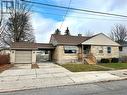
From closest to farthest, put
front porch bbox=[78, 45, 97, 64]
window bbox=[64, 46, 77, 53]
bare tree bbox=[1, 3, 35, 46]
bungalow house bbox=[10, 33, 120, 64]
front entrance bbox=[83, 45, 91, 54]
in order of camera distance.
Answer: bungalow house bbox=[10, 33, 120, 64], front porch bbox=[78, 45, 97, 64], window bbox=[64, 46, 77, 53], front entrance bbox=[83, 45, 91, 54], bare tree bbox=[1, 3, 35, 46]

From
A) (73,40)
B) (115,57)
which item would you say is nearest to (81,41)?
(73,40)

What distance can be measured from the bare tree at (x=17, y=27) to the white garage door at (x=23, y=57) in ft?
45.3

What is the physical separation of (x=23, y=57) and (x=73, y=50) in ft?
27.5

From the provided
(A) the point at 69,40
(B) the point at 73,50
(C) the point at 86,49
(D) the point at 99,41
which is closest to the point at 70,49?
(B) the point at 73,50

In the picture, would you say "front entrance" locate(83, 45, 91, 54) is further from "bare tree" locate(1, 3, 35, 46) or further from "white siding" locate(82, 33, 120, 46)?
"bare tree" locate(1, 3, 35, 46)

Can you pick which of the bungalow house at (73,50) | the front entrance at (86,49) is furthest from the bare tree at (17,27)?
the front entrance at (86,49)

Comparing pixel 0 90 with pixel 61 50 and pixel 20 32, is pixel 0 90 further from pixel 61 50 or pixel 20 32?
pixel 20 32

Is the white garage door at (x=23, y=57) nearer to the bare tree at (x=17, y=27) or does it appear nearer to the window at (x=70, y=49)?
the window at (x=70, y=49)

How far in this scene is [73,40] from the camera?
36281 mm

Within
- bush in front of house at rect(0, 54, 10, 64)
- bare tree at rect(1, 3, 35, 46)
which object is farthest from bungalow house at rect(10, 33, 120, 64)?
bare tree at rect(1, 3, 35, 46)

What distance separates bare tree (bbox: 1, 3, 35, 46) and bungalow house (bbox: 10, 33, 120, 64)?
1151cm

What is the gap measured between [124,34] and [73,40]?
44.3 meters

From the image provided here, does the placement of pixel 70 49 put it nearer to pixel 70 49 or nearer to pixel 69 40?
pixel 70 49

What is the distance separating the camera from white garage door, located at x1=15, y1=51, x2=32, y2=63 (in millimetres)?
33244
